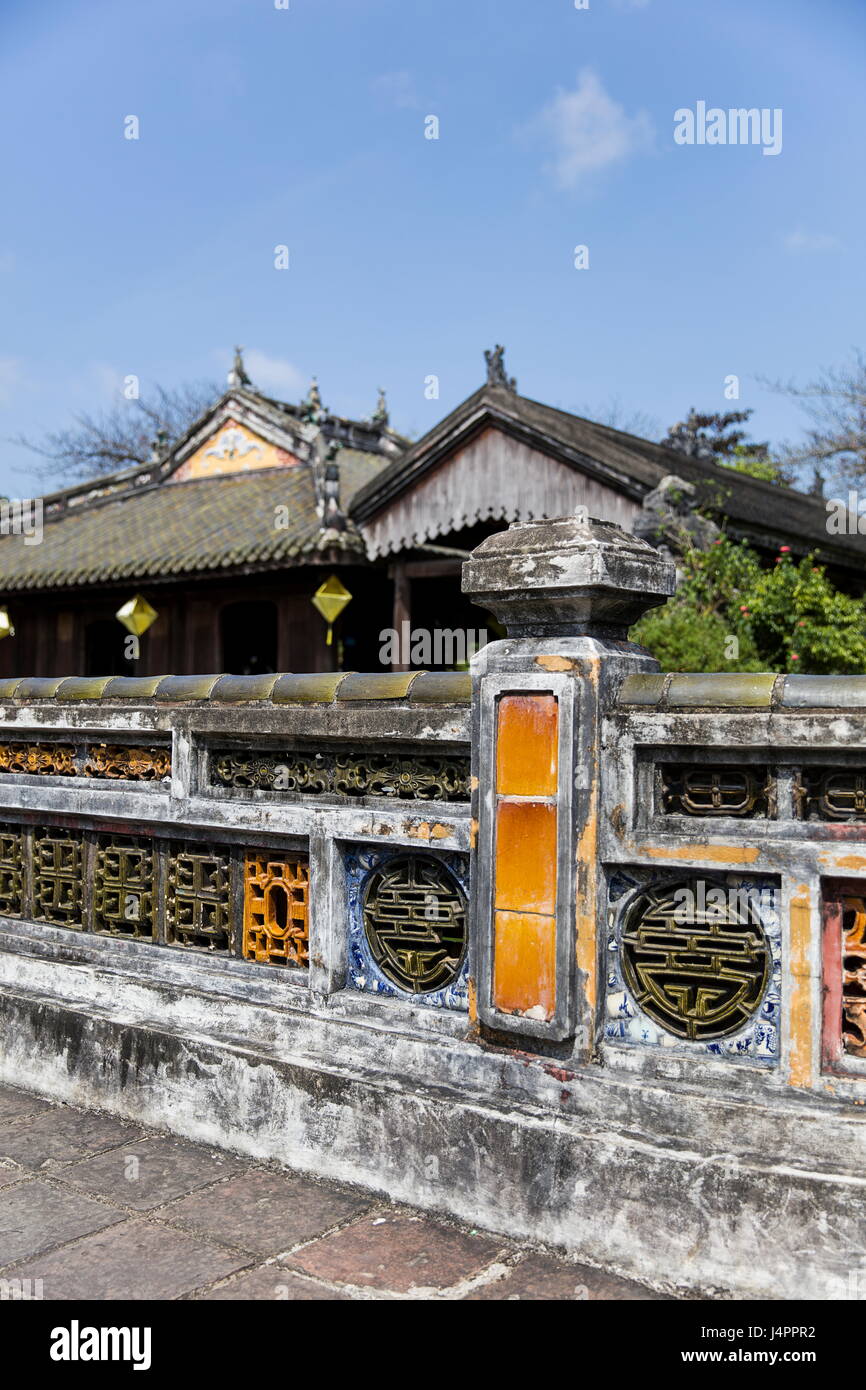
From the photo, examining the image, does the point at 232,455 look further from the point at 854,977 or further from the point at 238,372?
the point at 854,977

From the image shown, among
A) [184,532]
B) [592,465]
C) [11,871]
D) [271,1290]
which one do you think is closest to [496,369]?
[592,465]

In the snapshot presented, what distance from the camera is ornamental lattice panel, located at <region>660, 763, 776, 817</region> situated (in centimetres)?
316

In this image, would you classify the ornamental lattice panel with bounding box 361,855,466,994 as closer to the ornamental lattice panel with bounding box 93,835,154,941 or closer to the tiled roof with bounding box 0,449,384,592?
the ornamental lattice panel with bounding box 93,835,154,941

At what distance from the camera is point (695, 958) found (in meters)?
3.25

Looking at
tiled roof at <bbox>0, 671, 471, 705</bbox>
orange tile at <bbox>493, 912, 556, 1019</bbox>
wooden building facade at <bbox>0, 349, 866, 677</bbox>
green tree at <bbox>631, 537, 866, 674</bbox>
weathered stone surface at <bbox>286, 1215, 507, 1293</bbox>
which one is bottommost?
weathered stone surface at <bbox>286, 1215, 507, 1293</bbox>

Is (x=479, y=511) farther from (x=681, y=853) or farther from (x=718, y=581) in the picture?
(x=681, y=853)

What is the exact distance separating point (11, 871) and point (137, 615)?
10.7 m

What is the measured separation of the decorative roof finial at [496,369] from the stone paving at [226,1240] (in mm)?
8739

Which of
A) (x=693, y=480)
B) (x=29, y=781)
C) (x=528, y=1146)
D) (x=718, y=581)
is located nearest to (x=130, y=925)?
(x=29, y=781)

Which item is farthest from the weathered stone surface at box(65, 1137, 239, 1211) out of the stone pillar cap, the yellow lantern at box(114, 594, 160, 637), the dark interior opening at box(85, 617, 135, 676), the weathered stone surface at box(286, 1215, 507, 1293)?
the dark interior opening at box(85, 617, 135, 676)

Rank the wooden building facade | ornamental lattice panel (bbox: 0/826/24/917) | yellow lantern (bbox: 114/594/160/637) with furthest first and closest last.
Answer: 1. yellow lantern (bbox: 114/594/160/637)
2. the wooden building facade
3. ornamental lattice panel (bbox: 0/826/24/917)

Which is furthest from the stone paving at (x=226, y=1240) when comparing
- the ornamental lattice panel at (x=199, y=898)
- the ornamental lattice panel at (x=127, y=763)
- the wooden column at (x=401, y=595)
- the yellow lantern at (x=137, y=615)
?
the yellow lantern at (x=137, y=615)

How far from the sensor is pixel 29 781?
5078 millimetres

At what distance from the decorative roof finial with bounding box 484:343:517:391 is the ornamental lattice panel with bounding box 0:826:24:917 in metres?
7.51
